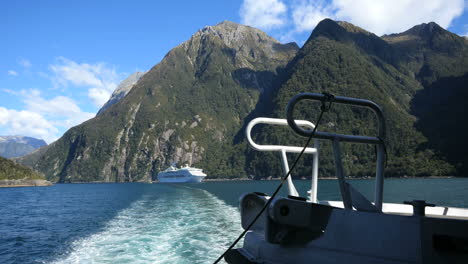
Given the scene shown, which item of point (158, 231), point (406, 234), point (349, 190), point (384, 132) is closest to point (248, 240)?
point (349, 190)

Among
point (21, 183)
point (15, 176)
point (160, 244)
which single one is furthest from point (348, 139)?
point (21, 183)

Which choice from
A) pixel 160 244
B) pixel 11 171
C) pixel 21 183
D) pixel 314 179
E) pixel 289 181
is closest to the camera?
pixel 289 181

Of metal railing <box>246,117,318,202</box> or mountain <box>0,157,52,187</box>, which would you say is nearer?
metal railing <box>246,117,318,202</box>

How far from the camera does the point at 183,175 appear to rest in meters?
163

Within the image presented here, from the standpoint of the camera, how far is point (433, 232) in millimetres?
3211

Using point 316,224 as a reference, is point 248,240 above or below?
below

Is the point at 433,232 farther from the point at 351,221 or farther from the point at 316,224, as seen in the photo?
the point at 316,224

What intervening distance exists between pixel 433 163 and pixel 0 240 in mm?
178115

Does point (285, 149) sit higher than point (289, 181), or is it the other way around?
point (285, 149)

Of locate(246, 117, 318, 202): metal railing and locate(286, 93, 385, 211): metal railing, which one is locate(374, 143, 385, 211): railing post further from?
locate(246, 117, 318, 202): metal railing

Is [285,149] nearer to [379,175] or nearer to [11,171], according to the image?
[379,175]

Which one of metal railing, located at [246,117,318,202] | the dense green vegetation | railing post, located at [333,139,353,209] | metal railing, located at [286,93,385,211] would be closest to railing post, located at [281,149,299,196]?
metal railing, located at [246,117,318,202]

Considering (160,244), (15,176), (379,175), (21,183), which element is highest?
(379,175)

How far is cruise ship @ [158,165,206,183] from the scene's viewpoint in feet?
518
